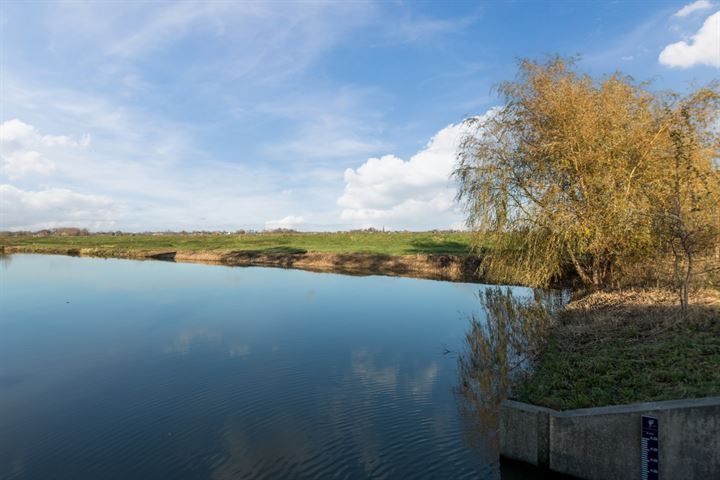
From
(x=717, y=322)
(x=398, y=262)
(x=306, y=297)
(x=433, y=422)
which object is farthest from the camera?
(x=398, y=262)

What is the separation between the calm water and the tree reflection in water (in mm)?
334

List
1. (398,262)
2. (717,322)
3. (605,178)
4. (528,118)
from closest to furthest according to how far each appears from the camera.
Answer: (717,322), (605,178), (528,118), (398,262)

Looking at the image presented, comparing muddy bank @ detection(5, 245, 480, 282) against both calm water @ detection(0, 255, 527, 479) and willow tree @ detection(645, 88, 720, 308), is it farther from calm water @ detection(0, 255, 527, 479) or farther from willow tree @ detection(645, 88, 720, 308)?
willow tree @ detection(645, 88, 720, 308)

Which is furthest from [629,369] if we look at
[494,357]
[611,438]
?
[494,357]

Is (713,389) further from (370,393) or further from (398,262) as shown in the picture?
(398,262)

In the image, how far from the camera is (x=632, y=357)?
9.63m

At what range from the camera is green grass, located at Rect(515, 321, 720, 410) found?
7.46 meters

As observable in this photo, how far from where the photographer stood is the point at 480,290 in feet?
98.7

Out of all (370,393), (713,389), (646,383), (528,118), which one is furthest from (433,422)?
(528,118)

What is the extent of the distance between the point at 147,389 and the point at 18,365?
6188 millimetres

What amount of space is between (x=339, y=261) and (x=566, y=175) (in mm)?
36934

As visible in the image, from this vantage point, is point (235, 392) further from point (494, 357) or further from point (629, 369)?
point (629, 369)

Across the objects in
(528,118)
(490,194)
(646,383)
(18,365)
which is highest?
(528,118)

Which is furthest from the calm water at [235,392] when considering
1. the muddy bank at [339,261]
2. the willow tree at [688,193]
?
the muddy bank at [339,261]
